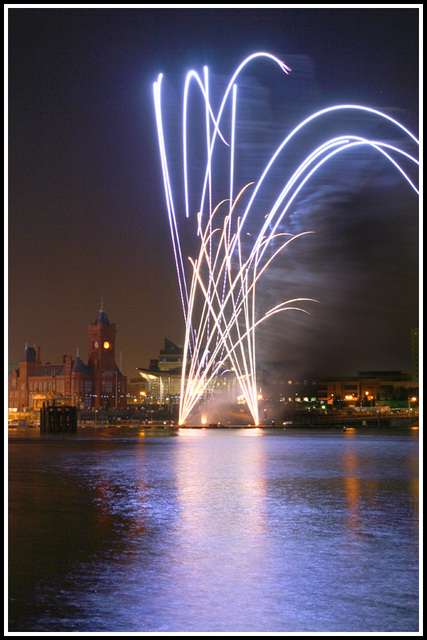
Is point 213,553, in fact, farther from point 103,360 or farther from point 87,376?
point 103,360

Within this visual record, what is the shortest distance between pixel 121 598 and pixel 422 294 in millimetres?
6389

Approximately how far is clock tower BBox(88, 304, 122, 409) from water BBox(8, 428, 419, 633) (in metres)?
149

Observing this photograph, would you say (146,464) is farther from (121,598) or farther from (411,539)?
(121,598)

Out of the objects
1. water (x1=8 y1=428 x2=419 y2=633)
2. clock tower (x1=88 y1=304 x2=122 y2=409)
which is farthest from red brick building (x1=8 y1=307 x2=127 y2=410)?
water (x1=8 y1=428 x2=419 y2=633)

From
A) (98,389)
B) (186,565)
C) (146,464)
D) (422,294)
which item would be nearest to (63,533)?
Answer: (186,565)

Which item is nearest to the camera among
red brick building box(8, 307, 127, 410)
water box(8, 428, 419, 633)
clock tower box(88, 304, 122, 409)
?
water box(8, 428, 419, 633)

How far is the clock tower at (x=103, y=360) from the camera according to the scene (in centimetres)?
17400

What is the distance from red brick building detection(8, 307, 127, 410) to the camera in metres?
172

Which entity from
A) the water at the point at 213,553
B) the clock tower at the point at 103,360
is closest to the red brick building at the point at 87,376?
the clock tower at the point at 103,360

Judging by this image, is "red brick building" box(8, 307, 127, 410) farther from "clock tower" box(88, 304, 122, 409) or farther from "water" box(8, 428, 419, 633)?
"water" box(8, 428, 419, 633)

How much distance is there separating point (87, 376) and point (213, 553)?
163759mm

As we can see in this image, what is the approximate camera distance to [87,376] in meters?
174

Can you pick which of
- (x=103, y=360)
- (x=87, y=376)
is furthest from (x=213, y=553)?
(x=103, y=360)

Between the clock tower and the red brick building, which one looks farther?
the clock tower
